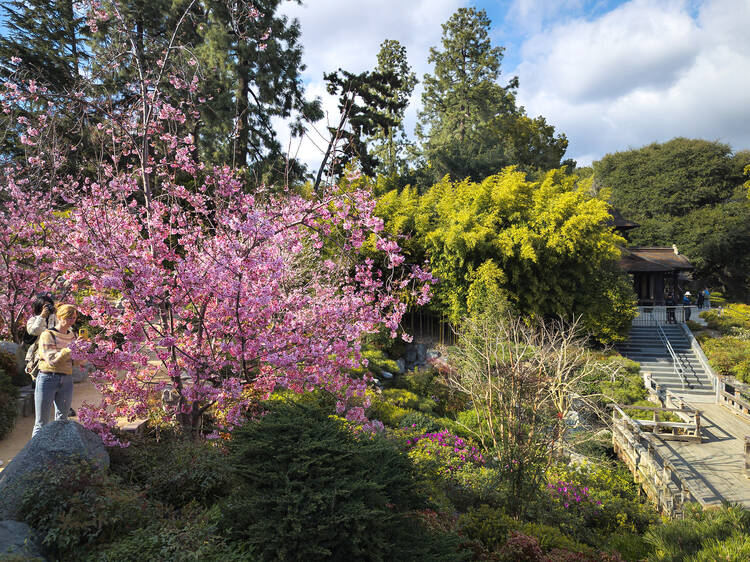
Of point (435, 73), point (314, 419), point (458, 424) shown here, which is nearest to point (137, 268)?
point (314, 419)

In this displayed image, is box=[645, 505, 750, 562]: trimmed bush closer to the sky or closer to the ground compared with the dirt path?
closer to the ground

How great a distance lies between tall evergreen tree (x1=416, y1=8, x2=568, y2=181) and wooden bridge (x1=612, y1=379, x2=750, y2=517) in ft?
53.2

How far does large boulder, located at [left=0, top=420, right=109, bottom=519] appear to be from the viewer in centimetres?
285

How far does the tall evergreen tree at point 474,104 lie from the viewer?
957 inches

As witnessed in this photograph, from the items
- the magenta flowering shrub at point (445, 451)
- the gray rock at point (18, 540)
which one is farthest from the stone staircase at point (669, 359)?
the gray rock at point (18, 540)

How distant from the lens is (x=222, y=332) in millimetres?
4035

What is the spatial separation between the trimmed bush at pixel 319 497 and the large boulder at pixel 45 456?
1362 millimetres

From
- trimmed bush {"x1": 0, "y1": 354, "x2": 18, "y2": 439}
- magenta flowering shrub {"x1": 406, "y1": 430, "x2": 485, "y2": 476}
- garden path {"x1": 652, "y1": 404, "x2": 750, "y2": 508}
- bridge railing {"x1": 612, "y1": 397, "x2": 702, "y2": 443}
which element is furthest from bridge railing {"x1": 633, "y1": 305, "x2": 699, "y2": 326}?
trimmed bush {"x1": 0, "y1": 354, "x2": 18, "y2": 439}

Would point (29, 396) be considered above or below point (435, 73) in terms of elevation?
below

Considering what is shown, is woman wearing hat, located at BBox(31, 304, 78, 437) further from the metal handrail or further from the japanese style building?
the japanese style building

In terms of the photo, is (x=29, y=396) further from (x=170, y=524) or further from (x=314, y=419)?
(x=314, y=419)

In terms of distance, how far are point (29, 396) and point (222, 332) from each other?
4262 millimetres

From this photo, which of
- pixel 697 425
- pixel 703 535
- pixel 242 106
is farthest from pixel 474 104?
pixel 703 535

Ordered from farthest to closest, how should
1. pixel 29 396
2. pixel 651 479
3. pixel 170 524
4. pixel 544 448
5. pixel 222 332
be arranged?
pixel 651 479 → pixel 29 396 → pixel 544 448 → pixel 222 332 → pixel 170 524
